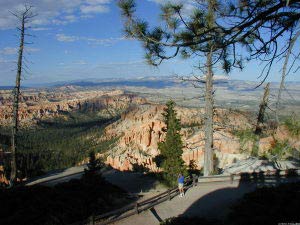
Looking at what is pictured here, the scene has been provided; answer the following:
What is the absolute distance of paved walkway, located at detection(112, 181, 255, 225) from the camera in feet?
49.0

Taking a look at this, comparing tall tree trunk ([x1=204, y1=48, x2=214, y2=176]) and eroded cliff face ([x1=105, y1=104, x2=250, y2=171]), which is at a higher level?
tall tree trunk ([x1=204, y1=48, x2=214, y2=176])

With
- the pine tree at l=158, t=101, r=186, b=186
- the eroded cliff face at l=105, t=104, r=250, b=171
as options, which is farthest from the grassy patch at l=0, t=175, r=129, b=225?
the eroded cliff face at l=105, t=104, r=250, b=171

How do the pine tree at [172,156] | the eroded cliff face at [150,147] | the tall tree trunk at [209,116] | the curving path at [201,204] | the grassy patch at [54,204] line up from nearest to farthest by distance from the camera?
1. the curving path at [201,204]
2. the grassy patch at [54,204]
3. the tall tree trunk at [209,116]
4. the pine tree at [172,156]
5. the eroded cliff face at [150,147]

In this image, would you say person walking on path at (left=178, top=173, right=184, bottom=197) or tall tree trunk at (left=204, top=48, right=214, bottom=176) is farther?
tall tree trunk at (left=204, top=48, right=214, bottom=176)

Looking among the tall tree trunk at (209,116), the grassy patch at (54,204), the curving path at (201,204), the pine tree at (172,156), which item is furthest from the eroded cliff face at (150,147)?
the grassy patch at (54,204)

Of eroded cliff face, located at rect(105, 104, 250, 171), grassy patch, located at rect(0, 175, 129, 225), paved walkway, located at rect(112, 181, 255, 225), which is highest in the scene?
paved walkway, located at rect(112, 181, 255, 225)

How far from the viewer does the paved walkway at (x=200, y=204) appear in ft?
49.0

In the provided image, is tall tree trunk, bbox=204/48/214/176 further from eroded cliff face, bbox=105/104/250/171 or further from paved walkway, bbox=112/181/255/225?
eroded cliff face, bbox=105/104/250/171

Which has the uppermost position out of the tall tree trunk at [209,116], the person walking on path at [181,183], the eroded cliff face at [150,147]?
the tall tree trunk at [209,116]

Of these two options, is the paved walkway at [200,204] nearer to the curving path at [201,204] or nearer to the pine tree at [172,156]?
the curving path at [201,204]

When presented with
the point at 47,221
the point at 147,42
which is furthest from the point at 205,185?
the point at 147,42

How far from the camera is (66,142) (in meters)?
154

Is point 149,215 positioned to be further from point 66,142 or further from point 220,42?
point 66,142

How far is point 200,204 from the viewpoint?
651 inches
